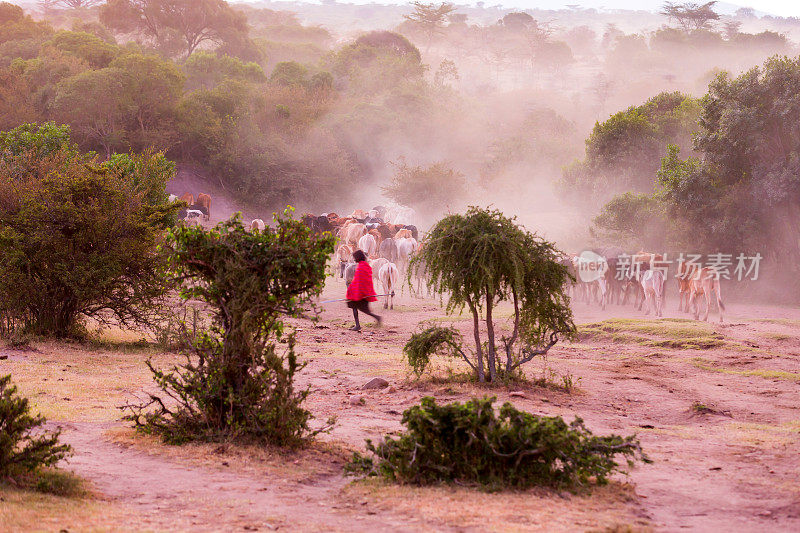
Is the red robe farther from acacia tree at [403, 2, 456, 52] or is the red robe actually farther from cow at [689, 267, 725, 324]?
acacia tree at [403, 2, 456, 52]

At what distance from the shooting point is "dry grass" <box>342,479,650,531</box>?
5.52m

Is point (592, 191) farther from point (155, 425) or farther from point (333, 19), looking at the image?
point (333, 19)

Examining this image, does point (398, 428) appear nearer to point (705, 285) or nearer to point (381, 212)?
point (705, 285)

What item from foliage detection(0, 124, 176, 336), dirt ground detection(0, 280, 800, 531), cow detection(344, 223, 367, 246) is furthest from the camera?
cow detection(344, 223, 367, 246)

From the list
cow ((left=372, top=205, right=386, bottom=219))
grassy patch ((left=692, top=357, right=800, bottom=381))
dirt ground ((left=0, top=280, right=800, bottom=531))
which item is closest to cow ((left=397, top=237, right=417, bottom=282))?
dirt ground ((left=0, top=280, right=800, bottom=531))

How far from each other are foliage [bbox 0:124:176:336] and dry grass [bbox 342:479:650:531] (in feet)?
29.6

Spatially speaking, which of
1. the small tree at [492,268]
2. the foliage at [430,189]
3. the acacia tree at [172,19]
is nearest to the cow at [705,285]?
the small tree at [492,268]

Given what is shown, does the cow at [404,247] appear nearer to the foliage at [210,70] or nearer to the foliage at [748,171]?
the foliage at [748,171]

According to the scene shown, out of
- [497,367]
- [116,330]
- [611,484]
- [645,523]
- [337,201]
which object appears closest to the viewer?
[645,523]

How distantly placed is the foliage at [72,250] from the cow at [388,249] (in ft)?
53.7

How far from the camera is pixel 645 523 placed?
5.76 metres

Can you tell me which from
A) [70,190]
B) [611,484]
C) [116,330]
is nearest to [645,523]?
[611,484]

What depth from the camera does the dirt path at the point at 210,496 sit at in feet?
18.2

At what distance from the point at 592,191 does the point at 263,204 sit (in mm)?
21902
